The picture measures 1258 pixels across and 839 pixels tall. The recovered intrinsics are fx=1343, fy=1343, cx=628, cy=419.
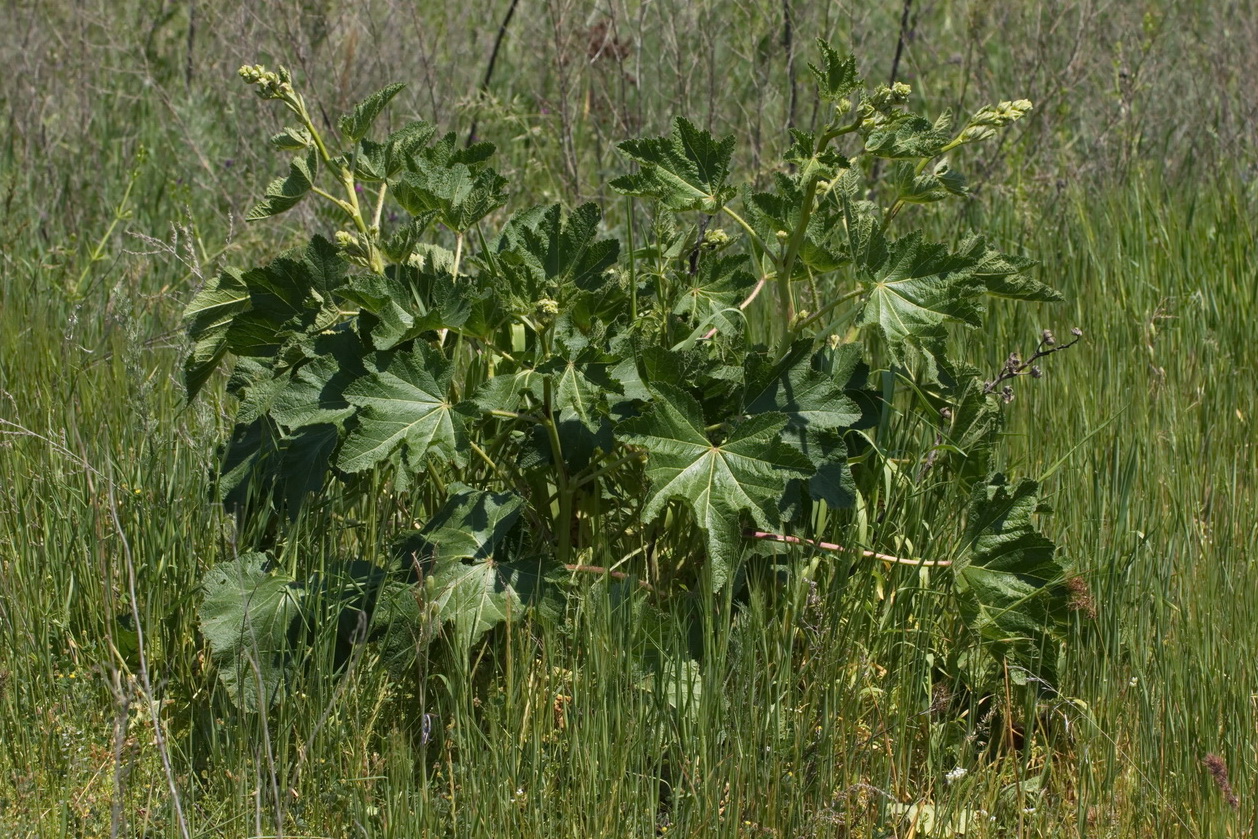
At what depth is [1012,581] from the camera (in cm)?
232

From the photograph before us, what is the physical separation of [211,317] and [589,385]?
28.6 inches

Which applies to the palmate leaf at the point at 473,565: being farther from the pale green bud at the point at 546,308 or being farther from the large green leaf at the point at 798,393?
the large green leaf at the point at 798,393

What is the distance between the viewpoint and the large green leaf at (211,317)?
7.66 ft

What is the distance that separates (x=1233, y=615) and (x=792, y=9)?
2887 millimetres

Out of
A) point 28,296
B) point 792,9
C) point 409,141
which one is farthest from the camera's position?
point 792,9

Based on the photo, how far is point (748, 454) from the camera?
207cm

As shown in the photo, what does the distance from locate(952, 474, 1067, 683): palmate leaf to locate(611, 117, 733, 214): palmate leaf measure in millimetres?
684

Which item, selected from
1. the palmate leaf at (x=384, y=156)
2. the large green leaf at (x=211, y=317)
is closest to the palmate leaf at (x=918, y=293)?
the palmate leaf at (x=384, y=156)

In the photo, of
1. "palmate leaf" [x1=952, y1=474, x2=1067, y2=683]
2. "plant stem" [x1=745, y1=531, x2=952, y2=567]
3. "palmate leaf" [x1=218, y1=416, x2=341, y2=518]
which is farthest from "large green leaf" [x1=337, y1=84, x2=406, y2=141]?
"palmate leaf" [x1=952, y1=474, x2=1067, y2=683]

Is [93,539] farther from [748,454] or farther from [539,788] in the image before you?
[748,454]

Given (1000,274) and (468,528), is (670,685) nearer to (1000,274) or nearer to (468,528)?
(468,528)

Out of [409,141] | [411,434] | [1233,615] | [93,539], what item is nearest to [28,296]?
[93,539]

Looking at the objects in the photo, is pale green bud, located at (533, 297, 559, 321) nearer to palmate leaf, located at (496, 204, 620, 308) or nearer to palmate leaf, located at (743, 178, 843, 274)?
palmate leaf, located at (496, 204, 620, 308)

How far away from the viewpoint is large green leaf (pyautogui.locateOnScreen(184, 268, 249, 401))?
234 centimetres
